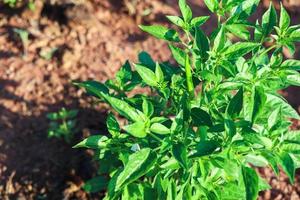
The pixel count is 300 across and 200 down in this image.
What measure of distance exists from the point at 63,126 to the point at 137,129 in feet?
4.84

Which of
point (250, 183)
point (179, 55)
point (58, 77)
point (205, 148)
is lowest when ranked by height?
point (58, 77)

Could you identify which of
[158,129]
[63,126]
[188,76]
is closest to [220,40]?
[188,76]

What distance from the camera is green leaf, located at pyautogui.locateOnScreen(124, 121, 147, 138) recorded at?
5.75ft

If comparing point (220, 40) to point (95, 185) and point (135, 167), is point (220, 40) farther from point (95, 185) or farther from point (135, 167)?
point (95, 185)

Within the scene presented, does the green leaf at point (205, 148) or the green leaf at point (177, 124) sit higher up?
the green leaf at point (177, 124)

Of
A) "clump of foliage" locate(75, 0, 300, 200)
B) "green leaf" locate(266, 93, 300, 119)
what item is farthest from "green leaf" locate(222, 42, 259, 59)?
"green leaf" locate(266, 93, 300, 119)

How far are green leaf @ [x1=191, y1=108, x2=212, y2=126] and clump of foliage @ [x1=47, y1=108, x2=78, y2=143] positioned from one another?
142cm

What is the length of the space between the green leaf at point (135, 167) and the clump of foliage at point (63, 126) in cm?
145

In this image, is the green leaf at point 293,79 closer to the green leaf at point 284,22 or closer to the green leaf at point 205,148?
the green leaf at point 284,22

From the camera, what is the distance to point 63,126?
10.4ft

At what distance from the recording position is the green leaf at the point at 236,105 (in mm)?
1856

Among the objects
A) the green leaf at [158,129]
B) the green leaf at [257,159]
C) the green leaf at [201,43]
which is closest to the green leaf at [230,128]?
the green leaf at [158,129]

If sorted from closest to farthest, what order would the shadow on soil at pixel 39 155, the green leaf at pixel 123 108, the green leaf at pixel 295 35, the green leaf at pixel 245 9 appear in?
the green leaf at pixel 123 108
the green leaf at pixel 295 35
the green leaf at pixel 245 9
the shadow on soil at pixel 39 155

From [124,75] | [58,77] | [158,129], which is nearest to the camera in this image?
[158,129]
